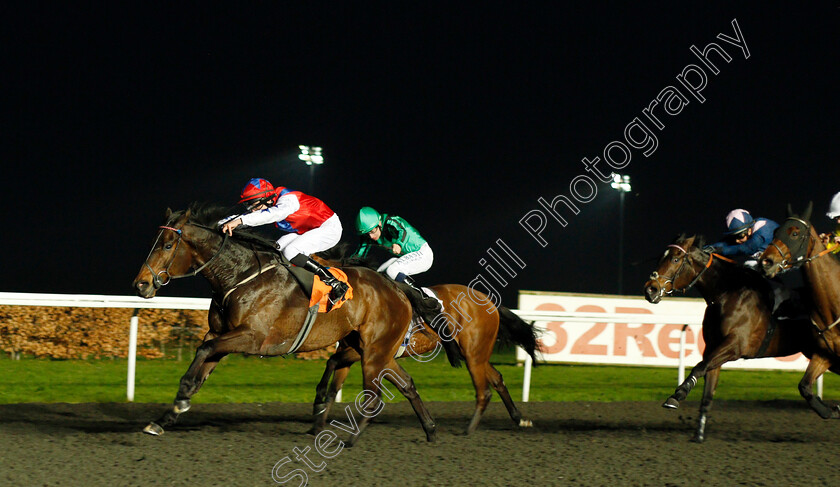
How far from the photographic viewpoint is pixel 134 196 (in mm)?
25312

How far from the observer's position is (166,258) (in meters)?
4.19

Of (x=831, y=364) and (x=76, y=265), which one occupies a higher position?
(x=831, y=364)

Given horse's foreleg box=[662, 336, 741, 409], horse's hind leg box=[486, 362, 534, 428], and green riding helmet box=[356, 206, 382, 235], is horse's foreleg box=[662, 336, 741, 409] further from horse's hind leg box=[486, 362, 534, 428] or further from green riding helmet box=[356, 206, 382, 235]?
green riding helmet box=[356, 206, 382, 235]

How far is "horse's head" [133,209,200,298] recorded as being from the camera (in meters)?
4.07

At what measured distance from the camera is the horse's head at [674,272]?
5.27 meters

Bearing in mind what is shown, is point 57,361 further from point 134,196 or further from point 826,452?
point 134,196

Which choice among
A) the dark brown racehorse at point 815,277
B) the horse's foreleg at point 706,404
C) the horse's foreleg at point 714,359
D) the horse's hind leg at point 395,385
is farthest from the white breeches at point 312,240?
the dark brown racehorse at point 815,277

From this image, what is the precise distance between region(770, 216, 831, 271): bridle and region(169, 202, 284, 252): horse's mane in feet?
10.6

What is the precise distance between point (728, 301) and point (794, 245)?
2.20 feet

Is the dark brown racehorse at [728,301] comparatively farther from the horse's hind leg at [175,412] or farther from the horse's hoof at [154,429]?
the horse's hoof at [154,429]

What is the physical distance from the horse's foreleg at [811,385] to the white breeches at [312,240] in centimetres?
328

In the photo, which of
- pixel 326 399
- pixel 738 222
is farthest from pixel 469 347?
pixel 738 222

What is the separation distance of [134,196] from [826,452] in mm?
24344

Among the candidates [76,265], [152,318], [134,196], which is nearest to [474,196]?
[134,196]
